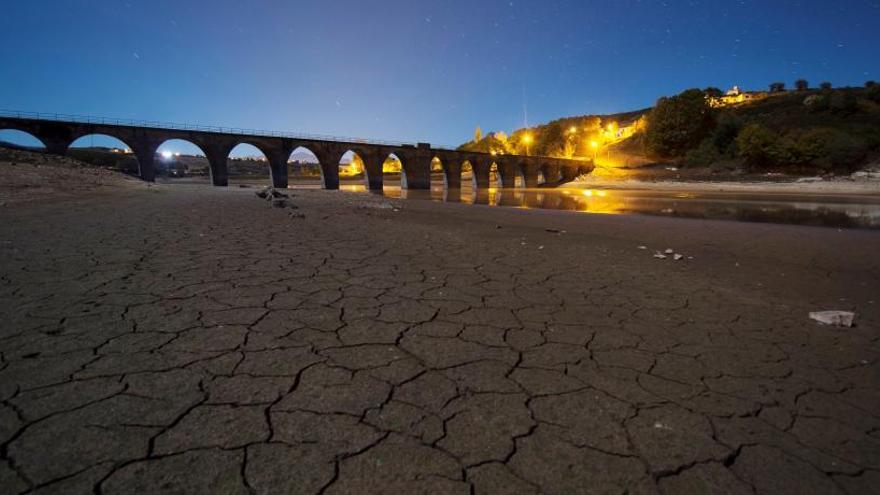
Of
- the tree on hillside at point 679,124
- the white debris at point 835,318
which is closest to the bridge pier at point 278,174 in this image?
the white debris at point 835,318

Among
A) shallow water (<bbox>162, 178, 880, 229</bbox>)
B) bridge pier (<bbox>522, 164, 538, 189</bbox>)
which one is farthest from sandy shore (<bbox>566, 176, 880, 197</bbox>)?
bridge pier (<bbox>522, 164, 538, 189</bbox>)

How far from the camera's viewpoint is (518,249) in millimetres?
5742

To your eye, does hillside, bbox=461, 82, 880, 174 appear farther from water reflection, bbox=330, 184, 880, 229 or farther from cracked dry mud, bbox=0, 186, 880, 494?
cracked dry mud, bbox=0, 186, 880, 494

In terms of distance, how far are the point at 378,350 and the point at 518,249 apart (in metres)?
3.84

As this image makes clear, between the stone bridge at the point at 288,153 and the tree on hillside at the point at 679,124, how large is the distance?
51.2 feet

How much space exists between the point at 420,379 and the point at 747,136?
52324 mm

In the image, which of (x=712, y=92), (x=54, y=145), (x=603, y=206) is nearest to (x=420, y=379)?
(x=603, y=206)

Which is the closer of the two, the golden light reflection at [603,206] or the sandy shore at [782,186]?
the golden light reflection at [603,206]

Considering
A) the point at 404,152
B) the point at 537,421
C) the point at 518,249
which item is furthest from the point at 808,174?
the point at 537,421

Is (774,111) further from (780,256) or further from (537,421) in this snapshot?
(537,421)

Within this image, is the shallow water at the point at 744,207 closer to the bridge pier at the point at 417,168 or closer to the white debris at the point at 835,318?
the white debris at the point at 835,318

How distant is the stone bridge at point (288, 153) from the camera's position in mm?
24062

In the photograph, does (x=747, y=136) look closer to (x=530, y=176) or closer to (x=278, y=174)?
(x=530, y=176)

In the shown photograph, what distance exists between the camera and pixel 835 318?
9.72ft
